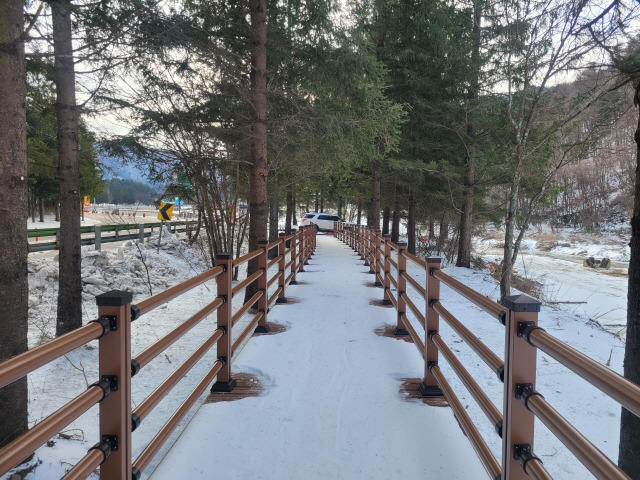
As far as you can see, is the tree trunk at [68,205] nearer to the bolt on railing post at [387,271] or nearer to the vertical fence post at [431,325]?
the bolt on railing post at [387,271]

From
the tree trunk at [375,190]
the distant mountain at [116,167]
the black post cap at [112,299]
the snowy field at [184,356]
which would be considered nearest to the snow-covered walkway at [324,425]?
the snowy field at [184,356]

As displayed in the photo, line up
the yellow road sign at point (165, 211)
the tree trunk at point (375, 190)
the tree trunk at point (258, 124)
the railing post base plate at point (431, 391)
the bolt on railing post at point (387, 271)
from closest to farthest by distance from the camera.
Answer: the railing post base plate at point (431, 391)
the bolt on railing post at point (387, 271)
the tree trunk at point (258, 124)
the yellow road sign at point (165, 211)
the tree trunk at point (375, 190)

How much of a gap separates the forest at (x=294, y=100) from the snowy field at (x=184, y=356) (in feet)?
1.66

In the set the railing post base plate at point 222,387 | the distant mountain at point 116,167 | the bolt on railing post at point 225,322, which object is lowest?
the railing post base plate at point 222,387

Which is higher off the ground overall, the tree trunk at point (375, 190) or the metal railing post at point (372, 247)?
the tree trunk at point (375, 190)

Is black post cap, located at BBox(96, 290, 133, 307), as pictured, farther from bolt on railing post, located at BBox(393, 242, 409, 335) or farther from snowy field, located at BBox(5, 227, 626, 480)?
bolt on railing post, located at BBox(393, 242, 409, 335)

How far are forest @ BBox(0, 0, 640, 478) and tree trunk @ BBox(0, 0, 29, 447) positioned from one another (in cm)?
1

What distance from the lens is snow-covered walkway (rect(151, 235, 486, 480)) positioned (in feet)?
8.66

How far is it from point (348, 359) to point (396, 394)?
92cm

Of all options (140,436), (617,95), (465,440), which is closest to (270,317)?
(140,436)

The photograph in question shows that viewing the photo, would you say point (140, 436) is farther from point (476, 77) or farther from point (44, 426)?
point (476, 77)

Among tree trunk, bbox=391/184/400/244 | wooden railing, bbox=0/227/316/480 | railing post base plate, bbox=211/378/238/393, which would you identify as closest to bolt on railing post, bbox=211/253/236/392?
railing post base plate, bbox=211/378/238/393

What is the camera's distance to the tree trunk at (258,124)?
754cm

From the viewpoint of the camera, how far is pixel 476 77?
45.3 feet
